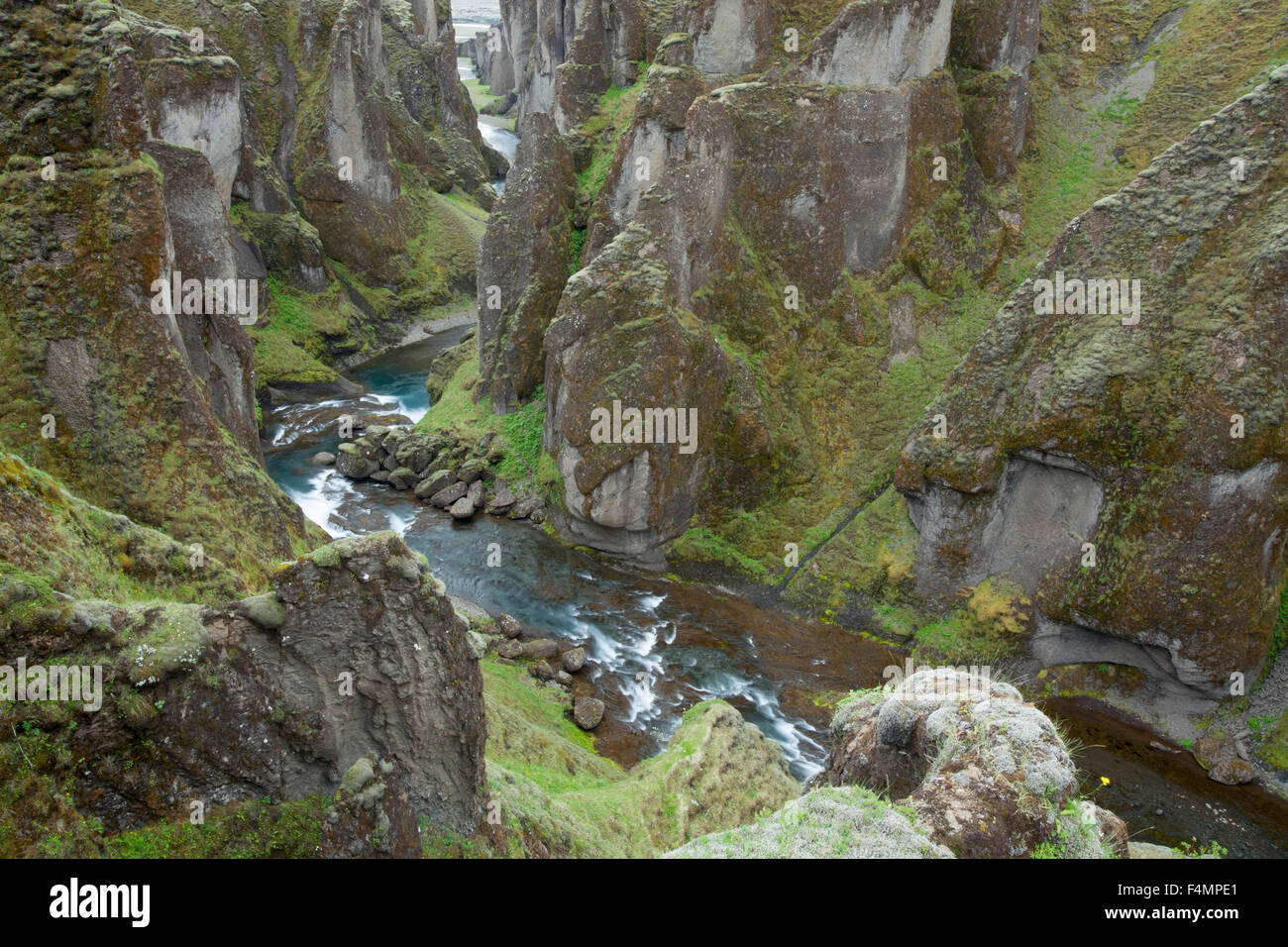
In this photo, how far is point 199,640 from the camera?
8.70m

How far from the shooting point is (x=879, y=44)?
32.3 meters

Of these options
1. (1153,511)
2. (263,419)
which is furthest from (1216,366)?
(263,419)

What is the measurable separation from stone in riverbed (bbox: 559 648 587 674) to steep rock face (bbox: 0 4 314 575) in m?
9.91

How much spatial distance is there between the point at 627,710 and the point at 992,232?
79.6ft

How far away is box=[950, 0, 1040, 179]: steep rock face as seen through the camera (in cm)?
3372

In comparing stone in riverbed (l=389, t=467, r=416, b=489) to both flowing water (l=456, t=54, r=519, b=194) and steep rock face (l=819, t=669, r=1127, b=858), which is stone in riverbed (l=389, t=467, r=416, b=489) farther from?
flowing water (l=456, t=54, r=519, b=194)

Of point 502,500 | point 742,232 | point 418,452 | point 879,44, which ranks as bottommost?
point 502,500

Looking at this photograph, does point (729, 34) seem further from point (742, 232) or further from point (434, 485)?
point (434, 485)

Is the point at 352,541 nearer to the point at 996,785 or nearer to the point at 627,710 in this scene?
the point at 996,785

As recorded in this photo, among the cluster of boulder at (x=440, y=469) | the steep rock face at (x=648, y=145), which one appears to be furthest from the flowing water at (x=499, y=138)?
the cluster of boulder at (x=440, y=469)

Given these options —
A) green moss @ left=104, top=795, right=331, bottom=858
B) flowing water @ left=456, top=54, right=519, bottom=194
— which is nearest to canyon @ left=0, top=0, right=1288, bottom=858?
green moss @ left=104, top=795, right=331, bottom=858

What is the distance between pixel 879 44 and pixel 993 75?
530 centimetres

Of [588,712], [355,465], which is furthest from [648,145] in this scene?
[588,712]

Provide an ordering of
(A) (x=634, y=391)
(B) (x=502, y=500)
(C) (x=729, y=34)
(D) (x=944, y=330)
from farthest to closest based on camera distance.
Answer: (C) (x=729, y=34) < (B) (x=502, y=500) < (D) (x=944, y=330) < (A) (x=634, y=391)
